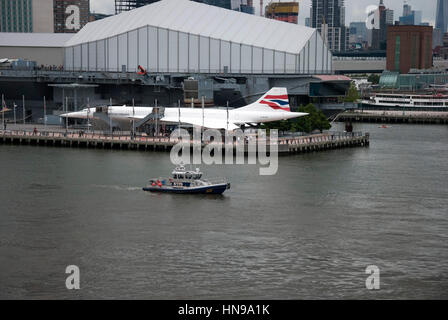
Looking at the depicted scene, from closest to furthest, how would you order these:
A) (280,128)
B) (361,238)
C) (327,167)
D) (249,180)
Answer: (361,238) → (249,180) → (327,167) → (280,128)

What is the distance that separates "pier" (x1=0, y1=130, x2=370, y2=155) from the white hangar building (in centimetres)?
1836

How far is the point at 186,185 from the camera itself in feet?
196

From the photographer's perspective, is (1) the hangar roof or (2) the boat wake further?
(1) the hangar roof

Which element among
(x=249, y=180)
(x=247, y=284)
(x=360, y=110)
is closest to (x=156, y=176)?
(x=249, y=180)

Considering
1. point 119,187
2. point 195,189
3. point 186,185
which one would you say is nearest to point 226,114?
point 119,187

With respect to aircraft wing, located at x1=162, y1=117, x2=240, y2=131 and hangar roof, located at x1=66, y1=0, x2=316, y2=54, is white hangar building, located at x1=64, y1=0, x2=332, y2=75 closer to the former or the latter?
hangar roof, located at x1=66, y1=0, x2=316, y2=54

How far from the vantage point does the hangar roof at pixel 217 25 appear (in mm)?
113000

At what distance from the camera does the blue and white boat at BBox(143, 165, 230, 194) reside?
194 feet

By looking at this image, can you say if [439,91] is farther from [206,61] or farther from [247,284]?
[247,284]

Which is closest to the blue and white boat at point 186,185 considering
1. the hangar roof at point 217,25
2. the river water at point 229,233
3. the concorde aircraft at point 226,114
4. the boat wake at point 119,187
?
the river water at point 229,233

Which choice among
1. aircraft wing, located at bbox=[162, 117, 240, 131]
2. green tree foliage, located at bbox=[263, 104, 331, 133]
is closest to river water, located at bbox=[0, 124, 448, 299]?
aircraft wing, located at bbox=[162, 117, 240, 131]

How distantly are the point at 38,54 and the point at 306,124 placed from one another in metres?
51.9

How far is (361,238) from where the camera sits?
153 feet
